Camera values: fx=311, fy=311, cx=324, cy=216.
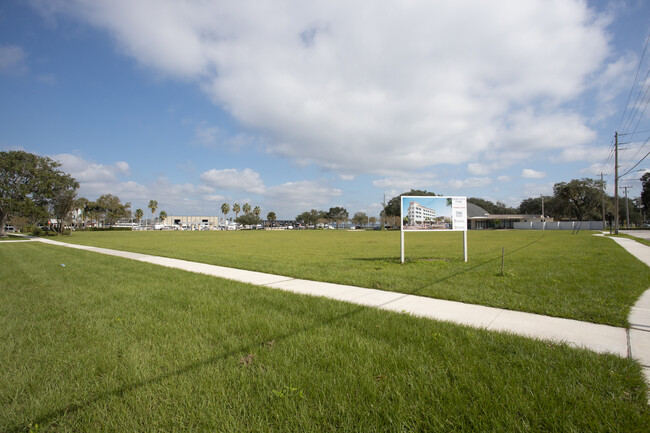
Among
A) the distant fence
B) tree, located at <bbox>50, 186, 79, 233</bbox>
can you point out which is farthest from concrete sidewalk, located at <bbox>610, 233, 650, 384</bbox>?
the distant fence

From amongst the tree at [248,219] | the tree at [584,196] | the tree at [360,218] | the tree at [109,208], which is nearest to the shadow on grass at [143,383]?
the tree at [584,196]

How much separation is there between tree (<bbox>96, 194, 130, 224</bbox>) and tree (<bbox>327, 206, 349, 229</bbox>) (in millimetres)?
89574

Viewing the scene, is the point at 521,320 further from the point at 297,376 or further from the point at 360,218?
the point at 360,218

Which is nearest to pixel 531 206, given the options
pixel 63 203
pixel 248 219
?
pixel 248 219

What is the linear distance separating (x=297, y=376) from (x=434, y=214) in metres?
11.1

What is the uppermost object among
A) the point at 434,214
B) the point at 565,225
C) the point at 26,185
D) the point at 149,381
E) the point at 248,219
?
the point at 26,185

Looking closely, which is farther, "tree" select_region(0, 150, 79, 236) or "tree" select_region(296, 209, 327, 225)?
"tree" select_region(296, 209, 327, 225)

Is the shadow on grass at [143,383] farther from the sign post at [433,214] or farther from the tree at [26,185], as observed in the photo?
the tree at [26,185]

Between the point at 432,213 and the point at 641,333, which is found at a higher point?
the point at 432,213

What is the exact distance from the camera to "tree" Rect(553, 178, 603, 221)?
77.7m

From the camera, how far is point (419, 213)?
13188 mm

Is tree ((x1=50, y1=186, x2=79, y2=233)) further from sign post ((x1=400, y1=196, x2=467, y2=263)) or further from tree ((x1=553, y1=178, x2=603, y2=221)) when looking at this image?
tree ((x1=553, y1=178, x2=603, y2=221))

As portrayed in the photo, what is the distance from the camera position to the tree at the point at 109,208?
3851 inches

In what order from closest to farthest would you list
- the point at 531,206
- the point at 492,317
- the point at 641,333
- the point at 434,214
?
the point at 641,333
the point at 492,317
the point at 434,214
the point at 531,206
